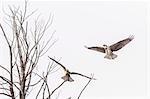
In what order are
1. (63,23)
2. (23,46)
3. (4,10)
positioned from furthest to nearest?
(63,23)
(4,10)
(23,46)

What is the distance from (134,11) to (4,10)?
31.0 inches

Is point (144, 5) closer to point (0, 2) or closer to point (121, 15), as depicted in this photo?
point (121, 15)

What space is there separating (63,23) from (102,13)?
0.81 ft

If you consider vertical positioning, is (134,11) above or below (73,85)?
above

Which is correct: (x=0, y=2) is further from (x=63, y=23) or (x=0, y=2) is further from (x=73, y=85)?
(x=73, y=85)

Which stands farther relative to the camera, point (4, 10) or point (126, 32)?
point (126, 32)

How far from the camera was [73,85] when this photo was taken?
2188 mm

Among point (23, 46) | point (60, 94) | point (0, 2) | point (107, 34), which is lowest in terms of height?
point (60, 94)

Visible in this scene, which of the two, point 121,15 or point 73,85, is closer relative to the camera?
point 73,85

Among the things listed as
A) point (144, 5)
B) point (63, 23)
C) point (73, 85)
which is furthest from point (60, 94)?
point (144, 5)

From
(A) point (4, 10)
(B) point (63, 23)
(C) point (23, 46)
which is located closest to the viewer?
(C) point (23, 46)

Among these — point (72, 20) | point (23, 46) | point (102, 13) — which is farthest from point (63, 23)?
point (23, 46)

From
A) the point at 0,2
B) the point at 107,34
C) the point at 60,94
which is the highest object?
the point at 0,2

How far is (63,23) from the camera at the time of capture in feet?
7.40
